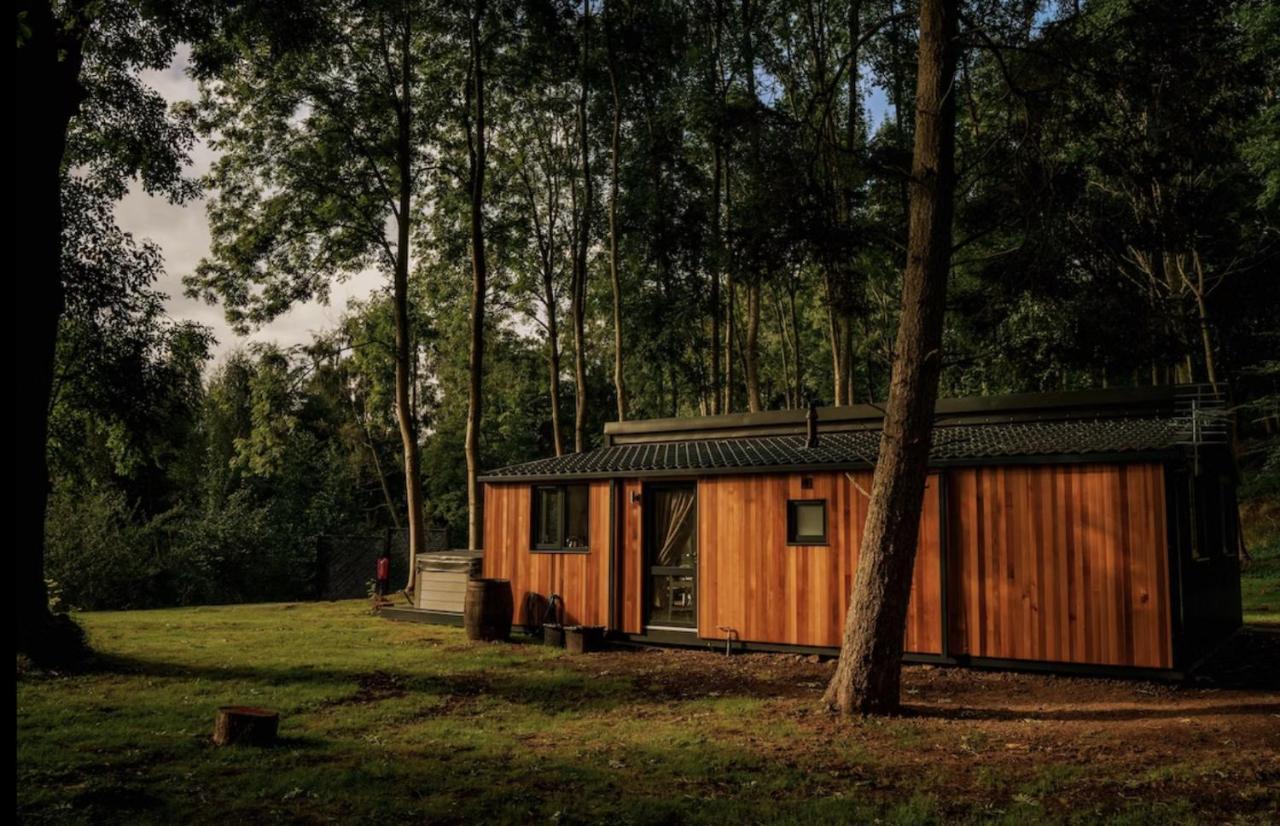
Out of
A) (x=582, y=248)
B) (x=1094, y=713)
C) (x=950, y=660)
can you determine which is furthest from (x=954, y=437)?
(x=582, y=248)

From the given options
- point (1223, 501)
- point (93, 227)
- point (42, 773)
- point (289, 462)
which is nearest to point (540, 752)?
point (42, 773)

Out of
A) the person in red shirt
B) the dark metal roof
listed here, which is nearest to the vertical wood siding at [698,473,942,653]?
the dark metal roof

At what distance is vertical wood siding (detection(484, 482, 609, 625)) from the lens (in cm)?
1284

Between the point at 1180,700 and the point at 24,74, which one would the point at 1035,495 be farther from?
the point at 24,74

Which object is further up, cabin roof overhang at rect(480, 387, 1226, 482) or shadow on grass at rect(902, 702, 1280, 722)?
cabin roof overhang at rect(480, 387, 1226, 482)

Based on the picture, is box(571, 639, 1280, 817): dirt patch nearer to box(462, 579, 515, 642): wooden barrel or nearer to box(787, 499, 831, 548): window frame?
box(787, 499, 831, 548): window frame

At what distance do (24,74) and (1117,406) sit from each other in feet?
44.3

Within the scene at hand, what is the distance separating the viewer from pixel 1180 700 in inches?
324

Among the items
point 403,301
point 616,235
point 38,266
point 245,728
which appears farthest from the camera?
point 616,235

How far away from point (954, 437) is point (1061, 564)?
2461 mm

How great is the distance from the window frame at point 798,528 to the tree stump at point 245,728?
661 cm

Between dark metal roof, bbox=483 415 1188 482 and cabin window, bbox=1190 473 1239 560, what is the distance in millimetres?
947

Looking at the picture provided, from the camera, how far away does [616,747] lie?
6.78 m

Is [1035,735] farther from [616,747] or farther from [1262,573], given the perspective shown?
[1262,573]
